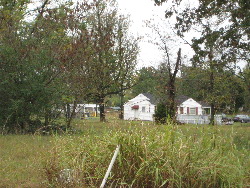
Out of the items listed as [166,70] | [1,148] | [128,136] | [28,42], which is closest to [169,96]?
[166,70]

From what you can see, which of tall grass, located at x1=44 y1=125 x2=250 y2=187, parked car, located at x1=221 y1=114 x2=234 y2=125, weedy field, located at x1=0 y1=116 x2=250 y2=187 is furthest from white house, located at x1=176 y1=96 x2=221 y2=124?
tall grass, located at x1=44 y1=125 x2=250 y2=187

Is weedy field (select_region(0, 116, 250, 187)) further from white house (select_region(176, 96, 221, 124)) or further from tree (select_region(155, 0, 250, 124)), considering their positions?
tree (select_region(155, 0, 250, 124))

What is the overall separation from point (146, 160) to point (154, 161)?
114 mm

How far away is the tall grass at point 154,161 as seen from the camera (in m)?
5.06

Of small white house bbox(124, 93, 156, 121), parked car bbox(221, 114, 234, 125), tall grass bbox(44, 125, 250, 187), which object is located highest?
small white house bbox(124, 93, 156, 121)

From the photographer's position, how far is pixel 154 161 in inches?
205

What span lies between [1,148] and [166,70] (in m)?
27.7

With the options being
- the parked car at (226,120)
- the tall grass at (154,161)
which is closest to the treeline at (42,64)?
the parked car at (226,120)

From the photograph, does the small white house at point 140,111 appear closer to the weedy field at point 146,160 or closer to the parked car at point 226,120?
the weedy field at point 146,160

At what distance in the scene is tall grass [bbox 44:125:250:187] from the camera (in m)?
5.06

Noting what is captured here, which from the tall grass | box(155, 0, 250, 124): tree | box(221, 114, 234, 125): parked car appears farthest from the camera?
box(155, 0, 250, 124): tree

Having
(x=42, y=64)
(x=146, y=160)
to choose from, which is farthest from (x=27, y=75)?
(x=146, y=160)

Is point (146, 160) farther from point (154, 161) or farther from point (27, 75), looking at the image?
point (27, 75)

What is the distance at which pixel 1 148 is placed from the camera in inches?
398
